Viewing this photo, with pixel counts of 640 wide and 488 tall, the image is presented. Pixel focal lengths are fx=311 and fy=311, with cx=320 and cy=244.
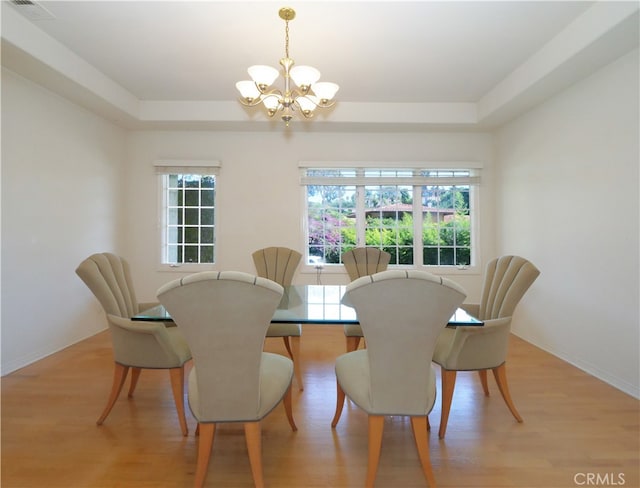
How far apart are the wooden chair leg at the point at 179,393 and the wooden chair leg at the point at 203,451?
50 cm

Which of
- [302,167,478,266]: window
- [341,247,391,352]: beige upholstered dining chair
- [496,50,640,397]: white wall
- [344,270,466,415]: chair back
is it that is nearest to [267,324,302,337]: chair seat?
[341,247,391,352]: beige upholstered dining chair

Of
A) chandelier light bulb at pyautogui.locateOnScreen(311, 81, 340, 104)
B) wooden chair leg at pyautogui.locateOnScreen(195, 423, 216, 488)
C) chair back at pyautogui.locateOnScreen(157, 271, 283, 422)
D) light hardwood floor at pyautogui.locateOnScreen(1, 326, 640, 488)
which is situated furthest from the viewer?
chandelier light bulb at pyautogui.locateOnScreen(311, 81, 340, 104)

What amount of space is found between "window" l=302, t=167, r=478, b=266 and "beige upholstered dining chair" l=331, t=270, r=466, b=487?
2858mm

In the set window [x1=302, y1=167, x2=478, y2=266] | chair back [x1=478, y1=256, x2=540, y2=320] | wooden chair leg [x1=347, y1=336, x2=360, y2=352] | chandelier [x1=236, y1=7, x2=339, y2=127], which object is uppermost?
chandelier [x1=236, y1=7, x2=339, y2=127]

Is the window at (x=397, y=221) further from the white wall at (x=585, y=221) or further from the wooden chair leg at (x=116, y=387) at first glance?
the wooden chair leg at (x=116, y=387)

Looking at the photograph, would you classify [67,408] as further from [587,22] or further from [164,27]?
[587,22]

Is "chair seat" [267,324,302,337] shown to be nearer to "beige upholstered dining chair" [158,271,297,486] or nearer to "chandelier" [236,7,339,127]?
"beige upholstered dining chair" [158,271,297,486]

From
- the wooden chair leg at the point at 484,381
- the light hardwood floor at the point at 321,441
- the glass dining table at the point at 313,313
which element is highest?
the glass dining table at the point at 313,313

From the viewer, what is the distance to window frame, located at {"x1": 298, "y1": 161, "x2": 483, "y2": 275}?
410 cm

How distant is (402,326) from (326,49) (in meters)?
2.47

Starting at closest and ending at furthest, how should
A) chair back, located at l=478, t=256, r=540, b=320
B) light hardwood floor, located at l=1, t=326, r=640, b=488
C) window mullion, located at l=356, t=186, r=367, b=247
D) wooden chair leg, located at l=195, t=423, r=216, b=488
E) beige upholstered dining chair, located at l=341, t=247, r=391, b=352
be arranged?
1. wooden chair leg, located at l=195, t=423, r=216, b=488
2. light hardwood floor, located at l=1, t=326, r=640, b=488
3. chair back, located at l=478, t=256, r=540, b=320
4. beige upholstered dining chair, located at l=341, t=247, r=391, b=352
5. window mullion, located at l=356, t=186, r=367, b=247

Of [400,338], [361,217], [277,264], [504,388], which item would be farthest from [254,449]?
[361,217]

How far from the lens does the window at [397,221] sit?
166 inches

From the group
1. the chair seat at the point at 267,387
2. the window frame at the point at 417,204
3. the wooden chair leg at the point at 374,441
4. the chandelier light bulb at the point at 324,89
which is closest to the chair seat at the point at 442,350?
the wooden chair leg at the point at 374,441
